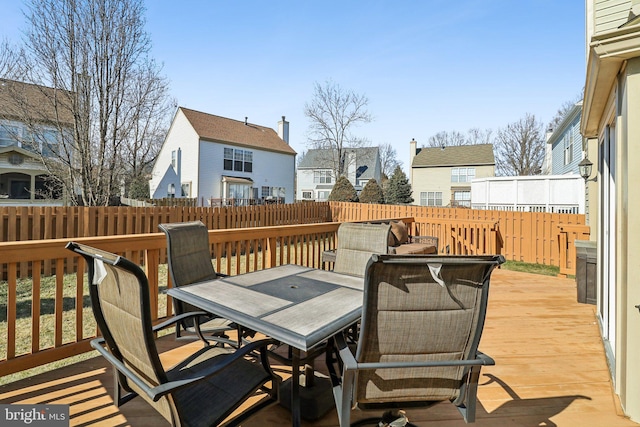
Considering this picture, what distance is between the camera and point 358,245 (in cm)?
318

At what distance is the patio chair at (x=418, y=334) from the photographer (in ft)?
4.31

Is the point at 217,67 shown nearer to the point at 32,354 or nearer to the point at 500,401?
the point at 32,354

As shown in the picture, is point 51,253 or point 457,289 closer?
point 457,289

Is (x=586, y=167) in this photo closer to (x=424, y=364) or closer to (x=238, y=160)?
(x=424, y=364)

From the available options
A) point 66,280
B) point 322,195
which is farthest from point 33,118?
point 322,195

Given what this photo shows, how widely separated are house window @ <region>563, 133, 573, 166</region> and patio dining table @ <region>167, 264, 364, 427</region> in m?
18.3

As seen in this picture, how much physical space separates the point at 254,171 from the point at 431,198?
15.6 metres

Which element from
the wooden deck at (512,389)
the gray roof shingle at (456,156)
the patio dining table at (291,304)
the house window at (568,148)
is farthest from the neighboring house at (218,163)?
the patio dining table at (291,304)

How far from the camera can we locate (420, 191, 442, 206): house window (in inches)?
1152

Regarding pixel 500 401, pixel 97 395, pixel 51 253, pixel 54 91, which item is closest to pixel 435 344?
pixel 500 401

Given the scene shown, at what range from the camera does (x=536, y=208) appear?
16391 mm

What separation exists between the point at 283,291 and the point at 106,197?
29.7 ft

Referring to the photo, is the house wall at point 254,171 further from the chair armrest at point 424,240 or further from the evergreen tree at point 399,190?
the chair armrest at point 424,240

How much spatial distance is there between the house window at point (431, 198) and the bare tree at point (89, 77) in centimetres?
2478
